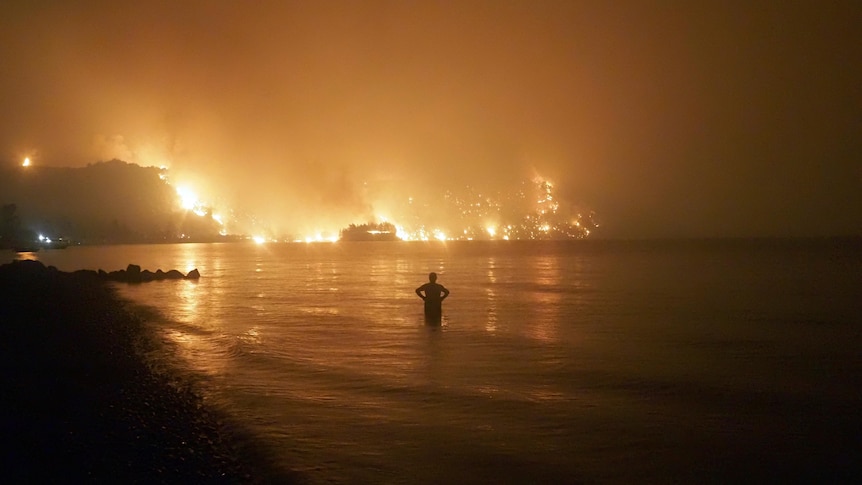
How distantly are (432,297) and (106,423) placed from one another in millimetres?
15087

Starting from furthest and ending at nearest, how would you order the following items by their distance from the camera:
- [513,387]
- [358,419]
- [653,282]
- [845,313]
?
[653,282] → [845,313] → [513,387] → [358,419]

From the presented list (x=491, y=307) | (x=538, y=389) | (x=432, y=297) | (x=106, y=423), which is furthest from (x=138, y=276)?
(x=538, y=389)

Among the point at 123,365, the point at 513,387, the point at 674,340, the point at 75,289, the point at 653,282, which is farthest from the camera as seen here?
the point at 653,282

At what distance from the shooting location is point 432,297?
2492 cm

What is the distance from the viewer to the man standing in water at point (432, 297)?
2424 centimetres

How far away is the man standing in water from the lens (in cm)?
2424

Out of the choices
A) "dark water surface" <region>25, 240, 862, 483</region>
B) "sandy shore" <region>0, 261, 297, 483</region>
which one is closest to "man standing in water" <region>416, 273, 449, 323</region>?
"dark water surface" <region>25, 240, 862, 483</region>

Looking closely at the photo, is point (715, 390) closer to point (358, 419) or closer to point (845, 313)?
point (358, 419)

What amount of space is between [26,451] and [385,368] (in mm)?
9597

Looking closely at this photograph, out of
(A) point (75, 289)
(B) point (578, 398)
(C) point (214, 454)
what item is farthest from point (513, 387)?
(A) point (75, 289)

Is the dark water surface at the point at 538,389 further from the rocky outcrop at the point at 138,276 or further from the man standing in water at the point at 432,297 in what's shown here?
the rocky outcrop at the point at 138,276

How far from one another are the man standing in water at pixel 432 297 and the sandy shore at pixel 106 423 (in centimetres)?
980

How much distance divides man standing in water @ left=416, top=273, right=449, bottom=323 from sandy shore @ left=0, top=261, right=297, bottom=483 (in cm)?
980

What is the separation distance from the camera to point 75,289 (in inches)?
1638
